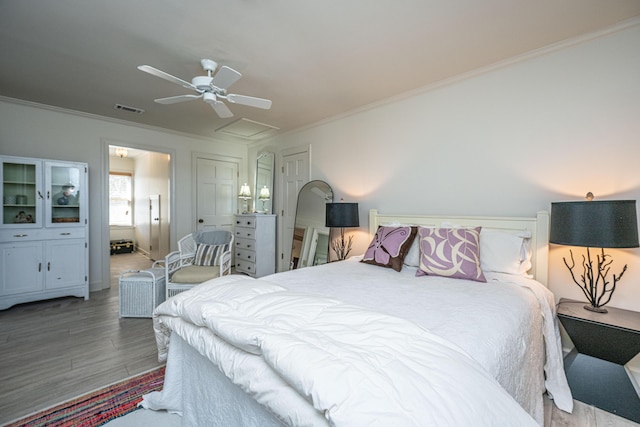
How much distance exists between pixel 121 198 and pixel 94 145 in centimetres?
422

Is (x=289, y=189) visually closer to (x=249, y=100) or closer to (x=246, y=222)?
(x=246, y=222)

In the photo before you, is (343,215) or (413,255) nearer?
(413,255)

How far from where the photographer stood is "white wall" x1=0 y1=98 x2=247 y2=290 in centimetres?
349

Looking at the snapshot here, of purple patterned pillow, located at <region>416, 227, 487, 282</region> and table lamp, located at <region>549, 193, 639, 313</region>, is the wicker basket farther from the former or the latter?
table lamp, located at <region>549, 193, 639, 313</region>

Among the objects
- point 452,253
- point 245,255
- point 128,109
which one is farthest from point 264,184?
point 452,253

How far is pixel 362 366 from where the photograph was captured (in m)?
0.74

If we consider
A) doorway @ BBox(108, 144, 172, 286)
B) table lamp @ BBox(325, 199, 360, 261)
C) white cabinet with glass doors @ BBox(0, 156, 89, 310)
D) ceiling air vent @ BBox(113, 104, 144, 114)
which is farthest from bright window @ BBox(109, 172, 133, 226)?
table lamp @ BBox(325, 199, 360, 261)

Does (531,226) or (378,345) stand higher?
(531,226)

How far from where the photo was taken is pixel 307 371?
75 cm

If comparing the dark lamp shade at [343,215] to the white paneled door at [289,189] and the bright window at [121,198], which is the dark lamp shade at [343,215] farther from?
the bright window at [121,198]

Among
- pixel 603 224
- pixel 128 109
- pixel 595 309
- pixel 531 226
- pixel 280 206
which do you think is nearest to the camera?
pixel 603 224

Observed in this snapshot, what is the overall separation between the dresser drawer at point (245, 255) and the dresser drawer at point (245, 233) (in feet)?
0.77

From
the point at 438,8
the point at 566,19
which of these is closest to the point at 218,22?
the point at 438,8

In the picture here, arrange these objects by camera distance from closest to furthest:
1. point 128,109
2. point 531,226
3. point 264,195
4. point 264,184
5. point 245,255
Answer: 1. point 531,226
2. point 128,109
3. point 245,255
4. point 264,195
5. point 264,184
